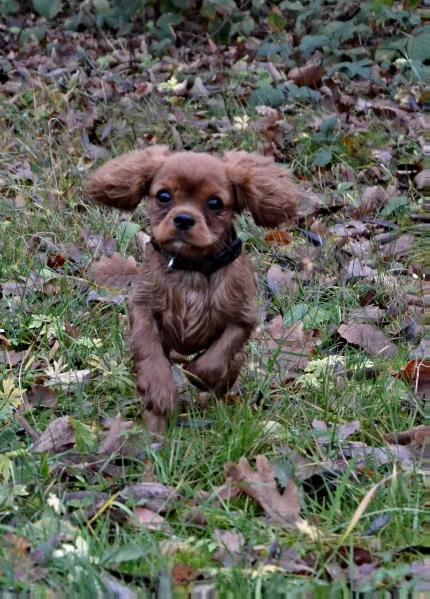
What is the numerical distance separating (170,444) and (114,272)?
5.89 ft

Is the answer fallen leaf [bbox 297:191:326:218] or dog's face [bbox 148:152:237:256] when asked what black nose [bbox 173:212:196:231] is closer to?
dog's face [bbox 148:152:237:256]

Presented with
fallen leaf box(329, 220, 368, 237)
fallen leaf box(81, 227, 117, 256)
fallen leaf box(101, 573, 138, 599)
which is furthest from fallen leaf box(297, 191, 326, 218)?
fallen leaf box(101, 573, 138, 599)

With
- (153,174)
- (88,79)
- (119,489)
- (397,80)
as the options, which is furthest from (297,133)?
(119,489)

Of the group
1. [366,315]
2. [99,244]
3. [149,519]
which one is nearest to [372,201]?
[366,315]

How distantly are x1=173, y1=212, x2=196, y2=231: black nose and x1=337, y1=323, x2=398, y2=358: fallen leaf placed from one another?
1392 mm

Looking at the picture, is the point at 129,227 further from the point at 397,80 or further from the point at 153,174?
→ the point at 397,80

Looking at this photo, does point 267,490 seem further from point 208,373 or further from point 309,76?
point 309,76

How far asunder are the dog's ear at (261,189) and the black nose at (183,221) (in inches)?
11.3

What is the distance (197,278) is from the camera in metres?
3.53

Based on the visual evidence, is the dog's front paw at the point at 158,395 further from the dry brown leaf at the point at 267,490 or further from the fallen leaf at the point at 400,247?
the fallen leaf at the point at 400,247

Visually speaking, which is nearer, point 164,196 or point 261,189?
point 164,196

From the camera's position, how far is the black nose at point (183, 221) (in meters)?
3.29

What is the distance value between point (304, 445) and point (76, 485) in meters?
0.72

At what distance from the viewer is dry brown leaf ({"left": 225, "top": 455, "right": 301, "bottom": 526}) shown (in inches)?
122
